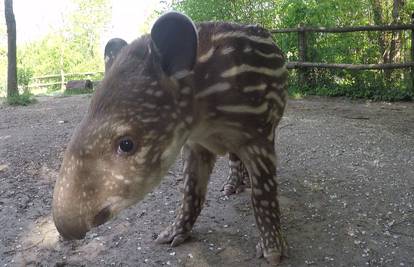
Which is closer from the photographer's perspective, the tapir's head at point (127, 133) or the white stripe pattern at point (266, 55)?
the tapir's head at point (127, 133)

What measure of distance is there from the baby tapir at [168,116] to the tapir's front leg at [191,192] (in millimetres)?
459

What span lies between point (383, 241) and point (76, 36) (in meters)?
38.6

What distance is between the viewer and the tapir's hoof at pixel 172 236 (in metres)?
3.37

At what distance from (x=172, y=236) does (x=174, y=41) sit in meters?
1.74

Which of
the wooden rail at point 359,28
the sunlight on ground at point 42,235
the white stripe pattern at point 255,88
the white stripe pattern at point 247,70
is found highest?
the wooden rail at point 359,28

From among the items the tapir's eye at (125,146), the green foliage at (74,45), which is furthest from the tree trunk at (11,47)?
the green foliage at (74,45)

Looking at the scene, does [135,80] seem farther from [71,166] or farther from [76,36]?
[76,36]

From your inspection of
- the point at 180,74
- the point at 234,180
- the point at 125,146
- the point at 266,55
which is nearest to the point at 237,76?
the point at 266,55

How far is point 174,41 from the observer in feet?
7.07

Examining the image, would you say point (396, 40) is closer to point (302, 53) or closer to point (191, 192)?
point (302, 53)

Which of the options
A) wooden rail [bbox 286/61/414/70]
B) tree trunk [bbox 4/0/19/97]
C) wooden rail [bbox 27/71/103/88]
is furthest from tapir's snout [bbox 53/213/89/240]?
wooden rail [bbox 27/71/103/88]

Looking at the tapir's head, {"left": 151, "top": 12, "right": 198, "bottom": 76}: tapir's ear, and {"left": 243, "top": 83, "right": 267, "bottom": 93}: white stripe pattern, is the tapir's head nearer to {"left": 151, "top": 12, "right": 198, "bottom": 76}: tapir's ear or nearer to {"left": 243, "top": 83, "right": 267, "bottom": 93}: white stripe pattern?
{"left": 151, "top": 12, "right": 198, "bottom": 76}: tapir's ear

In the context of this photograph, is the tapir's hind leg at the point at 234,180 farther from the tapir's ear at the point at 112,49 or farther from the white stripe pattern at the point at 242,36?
the tapir's ear at the point at 112,49

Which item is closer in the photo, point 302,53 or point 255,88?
point 255,88
